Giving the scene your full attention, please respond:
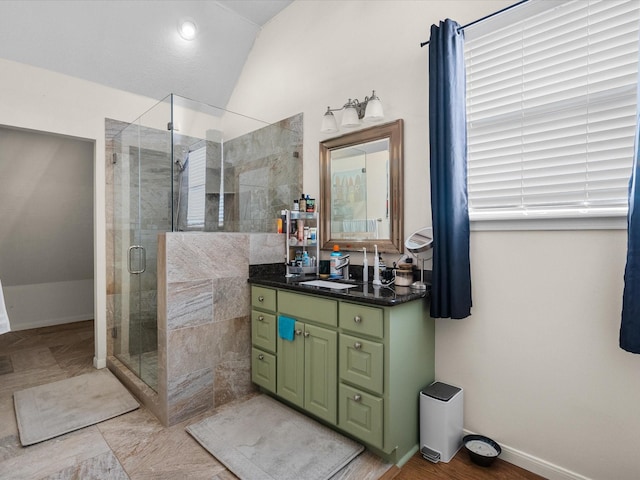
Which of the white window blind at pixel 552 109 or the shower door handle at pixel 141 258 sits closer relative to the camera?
Answer: the white window blind at pixel 552 109

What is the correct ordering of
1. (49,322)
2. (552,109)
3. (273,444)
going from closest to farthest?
(552,109) → (273,444) → (49,322)

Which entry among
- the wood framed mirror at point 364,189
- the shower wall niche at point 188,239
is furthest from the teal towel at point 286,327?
the wood framed mirror at point 364,189

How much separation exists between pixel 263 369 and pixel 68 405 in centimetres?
134

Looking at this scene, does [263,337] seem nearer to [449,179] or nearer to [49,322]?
[449,179]

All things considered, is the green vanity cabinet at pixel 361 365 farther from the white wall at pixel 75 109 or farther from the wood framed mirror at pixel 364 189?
the white wall at pixel 75 109

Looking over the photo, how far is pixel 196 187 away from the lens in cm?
247

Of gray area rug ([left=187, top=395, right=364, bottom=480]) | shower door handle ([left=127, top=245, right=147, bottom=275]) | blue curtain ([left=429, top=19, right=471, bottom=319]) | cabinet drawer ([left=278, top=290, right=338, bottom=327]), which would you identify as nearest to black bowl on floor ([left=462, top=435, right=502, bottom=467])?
gray area rug ([left=187, top=395, right=364, bottom=480])

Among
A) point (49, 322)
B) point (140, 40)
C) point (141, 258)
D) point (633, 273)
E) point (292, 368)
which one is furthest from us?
point (49, 322)

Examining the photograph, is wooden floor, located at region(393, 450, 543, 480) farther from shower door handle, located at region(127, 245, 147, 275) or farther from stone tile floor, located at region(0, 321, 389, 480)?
shower door handle, located at region(127, 245, 147, 275)

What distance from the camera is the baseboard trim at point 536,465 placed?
5.39 feet

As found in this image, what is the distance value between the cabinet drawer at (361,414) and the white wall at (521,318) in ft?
1.80

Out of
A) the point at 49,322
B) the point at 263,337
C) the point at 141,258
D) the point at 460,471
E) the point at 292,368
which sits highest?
the point at 141,258

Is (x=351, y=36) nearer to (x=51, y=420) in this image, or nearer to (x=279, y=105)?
(x=279, y=105)

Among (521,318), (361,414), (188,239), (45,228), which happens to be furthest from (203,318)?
(45,228)
